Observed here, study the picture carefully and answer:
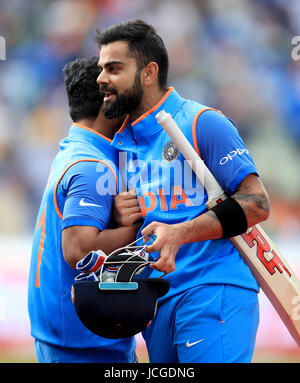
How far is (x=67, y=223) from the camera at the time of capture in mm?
2240

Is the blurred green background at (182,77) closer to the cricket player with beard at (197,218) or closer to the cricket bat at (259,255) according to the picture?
the cricket bat at (259,255)

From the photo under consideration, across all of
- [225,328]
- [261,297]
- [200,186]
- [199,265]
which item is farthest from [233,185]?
[261,297]

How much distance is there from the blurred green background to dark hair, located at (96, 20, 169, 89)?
127 inches

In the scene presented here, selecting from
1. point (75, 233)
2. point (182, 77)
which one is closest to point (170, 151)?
point (75, 233)

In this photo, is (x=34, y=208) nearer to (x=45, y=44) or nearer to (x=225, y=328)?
(x=45, y=44)

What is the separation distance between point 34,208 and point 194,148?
3900mm

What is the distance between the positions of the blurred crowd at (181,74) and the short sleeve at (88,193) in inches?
132

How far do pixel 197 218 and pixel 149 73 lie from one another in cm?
67

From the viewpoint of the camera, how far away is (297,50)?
622cm

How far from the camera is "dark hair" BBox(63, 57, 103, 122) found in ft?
8.59

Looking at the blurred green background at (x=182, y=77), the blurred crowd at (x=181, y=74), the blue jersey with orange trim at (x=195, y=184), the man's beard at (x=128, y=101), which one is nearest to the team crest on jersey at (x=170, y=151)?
the blue jersey with orange trim at (x=195, y=184)

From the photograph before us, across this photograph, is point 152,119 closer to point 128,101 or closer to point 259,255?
point 128,101

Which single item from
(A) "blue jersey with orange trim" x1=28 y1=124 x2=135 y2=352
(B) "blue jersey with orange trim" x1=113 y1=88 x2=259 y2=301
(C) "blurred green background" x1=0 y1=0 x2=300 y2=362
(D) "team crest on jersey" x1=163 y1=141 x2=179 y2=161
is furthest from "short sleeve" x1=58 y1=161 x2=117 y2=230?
(C) "blurred green background" x1=0 y1=0 x2=300 y2=362

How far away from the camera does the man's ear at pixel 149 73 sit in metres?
2.35
